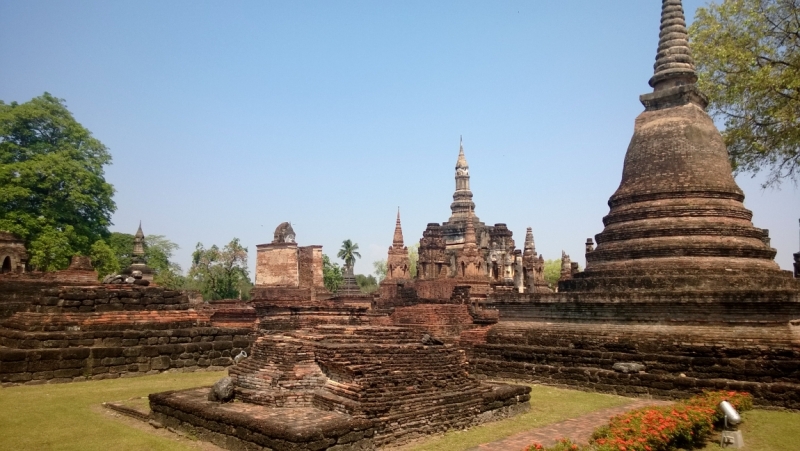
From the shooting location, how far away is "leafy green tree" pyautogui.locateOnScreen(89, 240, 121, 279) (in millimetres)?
A: 33844

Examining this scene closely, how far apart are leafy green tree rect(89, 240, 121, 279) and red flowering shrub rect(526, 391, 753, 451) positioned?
3211cm

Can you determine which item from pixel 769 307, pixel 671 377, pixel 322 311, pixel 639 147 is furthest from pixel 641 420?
pixel 639 147

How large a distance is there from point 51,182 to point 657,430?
1363 inches

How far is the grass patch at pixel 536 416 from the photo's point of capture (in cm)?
814

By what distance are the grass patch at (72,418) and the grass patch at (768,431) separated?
7.67 m

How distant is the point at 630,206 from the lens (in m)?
16.2

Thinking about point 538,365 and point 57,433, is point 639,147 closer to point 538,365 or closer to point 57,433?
point 538,365

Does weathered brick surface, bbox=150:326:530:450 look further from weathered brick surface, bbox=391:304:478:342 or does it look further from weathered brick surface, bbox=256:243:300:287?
weathered brick surface, bbox=256:243:300:287

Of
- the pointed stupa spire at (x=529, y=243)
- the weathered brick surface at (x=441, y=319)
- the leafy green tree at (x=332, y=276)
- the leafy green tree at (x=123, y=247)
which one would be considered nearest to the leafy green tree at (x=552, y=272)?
the leafy green tree at (x=332, y=276)

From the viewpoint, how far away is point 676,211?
15.2m

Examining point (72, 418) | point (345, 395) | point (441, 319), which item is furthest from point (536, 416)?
point (441, 319)

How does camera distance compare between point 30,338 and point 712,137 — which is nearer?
point 30,338

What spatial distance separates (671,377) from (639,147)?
7218mm

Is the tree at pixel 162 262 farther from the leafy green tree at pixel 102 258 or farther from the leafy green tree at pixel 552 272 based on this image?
Answer: the leafy green tree at pixel 552 272
